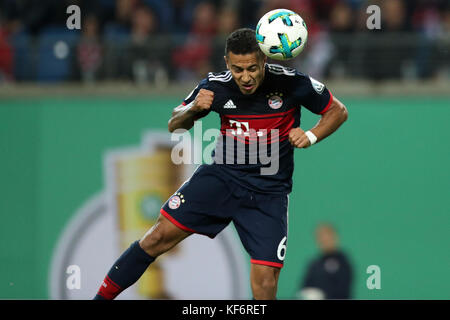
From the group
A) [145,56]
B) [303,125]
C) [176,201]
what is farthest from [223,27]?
[176,201]

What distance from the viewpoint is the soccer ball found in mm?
6352

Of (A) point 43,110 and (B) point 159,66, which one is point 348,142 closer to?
(B) point 159,66

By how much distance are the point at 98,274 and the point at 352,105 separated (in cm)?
425

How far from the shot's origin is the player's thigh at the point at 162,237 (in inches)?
270

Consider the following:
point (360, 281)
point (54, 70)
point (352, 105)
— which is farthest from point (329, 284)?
point (54, 70)

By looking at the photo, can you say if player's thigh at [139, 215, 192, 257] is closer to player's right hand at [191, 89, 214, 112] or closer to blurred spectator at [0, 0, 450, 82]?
player's right hand at [191, 89, 214, 112]

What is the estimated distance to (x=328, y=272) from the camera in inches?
436

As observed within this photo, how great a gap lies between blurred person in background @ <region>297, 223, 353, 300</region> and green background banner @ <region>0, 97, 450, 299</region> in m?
0.14

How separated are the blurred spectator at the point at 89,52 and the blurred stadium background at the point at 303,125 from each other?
21 millimetres

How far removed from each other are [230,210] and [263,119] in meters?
0.83

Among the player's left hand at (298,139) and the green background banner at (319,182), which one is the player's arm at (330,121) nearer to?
the player's left hand at (298,139)

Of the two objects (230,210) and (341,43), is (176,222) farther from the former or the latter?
(341,43)

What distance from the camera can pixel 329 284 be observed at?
11008 mm

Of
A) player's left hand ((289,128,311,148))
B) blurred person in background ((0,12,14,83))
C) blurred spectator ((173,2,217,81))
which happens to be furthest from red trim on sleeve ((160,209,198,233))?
blurred person in background ((0,12,14,83))
